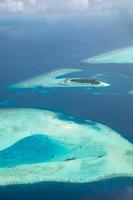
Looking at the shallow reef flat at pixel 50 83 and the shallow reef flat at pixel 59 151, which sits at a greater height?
the shallow reef flat at pixel 50 83

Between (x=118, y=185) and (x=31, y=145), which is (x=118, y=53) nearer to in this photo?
(x=31, y=145)

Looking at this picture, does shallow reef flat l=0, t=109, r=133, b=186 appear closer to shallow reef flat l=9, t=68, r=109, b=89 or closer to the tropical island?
shallow reef flat l=9, t=68, r=109, b=89

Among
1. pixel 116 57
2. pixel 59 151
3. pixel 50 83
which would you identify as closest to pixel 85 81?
pixel 50 83

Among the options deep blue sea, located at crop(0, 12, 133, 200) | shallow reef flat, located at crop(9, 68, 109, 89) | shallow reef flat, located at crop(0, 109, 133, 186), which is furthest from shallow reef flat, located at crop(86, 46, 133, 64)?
shallow reef flat, located at crop(0, 109, 133, 186)

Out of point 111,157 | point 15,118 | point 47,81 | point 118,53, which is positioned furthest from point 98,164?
point 118,53

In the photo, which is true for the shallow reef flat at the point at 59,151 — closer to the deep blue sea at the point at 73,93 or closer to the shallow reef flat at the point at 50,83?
the deep blue sea at the point at 73,93

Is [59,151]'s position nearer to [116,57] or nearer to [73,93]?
[73,93]

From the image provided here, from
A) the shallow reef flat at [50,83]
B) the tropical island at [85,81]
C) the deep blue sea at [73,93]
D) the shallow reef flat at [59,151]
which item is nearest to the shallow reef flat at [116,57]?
the deep blue sea at [73,93]

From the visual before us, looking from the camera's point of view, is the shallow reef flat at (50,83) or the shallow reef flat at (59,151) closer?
the shallow reef flat at (59,151)
